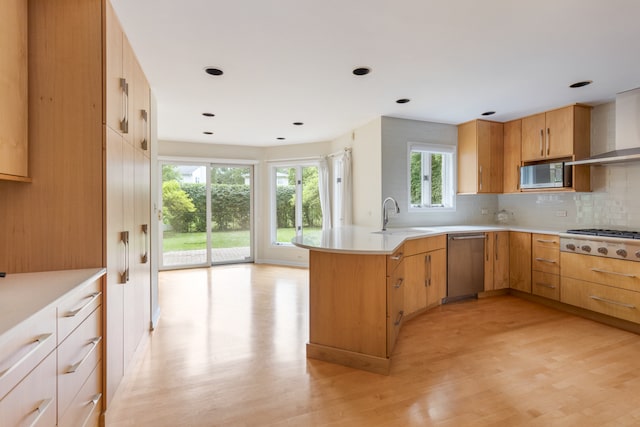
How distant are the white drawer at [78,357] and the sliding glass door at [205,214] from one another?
4396 mm

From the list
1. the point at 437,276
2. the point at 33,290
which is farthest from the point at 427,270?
the point at 33,290

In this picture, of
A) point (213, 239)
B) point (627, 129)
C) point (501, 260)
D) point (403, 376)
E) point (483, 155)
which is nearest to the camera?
point (403, 376)

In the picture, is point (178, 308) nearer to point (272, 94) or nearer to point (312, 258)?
point (312, 258)

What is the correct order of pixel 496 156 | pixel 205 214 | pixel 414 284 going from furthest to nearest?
pixel 205 214 < pixel 496 156 < pixel 414 284

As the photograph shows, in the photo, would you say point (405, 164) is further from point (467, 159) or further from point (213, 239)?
point (213, 239)

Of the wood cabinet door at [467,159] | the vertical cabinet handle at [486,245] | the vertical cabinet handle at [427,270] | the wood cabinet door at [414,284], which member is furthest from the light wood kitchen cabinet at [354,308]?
the wood cabinet door at [467,159]

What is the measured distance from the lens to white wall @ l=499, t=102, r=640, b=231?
3.46 meters

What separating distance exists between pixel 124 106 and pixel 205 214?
13.7ft

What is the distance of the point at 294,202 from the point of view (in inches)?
246

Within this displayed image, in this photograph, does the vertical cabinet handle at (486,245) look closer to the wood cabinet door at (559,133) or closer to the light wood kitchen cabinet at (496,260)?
the light wood kitchen cabinet at (496,260)

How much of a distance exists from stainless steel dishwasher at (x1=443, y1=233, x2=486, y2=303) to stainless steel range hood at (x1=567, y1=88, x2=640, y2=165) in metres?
1.54

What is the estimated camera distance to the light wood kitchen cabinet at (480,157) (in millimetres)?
4332

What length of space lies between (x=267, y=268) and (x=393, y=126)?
3.50m

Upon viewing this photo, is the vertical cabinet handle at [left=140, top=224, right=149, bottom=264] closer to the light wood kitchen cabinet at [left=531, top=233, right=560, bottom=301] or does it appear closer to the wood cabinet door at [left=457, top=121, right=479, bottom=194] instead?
the wood cabinet door at [left=457, top=121, right=479, bottom=194]
